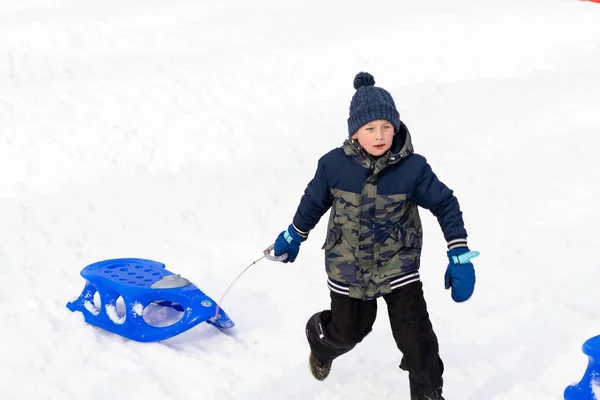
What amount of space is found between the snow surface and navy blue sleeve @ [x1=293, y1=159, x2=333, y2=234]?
35.2 inches

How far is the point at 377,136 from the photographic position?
3592mm

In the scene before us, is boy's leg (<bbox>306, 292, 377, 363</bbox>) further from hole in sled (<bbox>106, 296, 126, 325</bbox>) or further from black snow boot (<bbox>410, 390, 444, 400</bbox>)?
hole in sled (<bbox>106, 296, 126, 325</bbox>)

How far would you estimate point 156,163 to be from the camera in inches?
273

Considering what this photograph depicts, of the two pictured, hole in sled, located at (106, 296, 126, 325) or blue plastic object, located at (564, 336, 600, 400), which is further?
hole in sled, located at (106, 296, 126, 325)

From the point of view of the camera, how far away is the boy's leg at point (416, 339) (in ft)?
12.1

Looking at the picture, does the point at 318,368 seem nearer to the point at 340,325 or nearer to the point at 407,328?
the point at 340,325

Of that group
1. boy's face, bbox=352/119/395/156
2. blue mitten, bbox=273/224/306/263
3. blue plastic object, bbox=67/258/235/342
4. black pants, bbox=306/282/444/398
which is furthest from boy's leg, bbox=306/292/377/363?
blue plastic object, bbox=67/258/235/342

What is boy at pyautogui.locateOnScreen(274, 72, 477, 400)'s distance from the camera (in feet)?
11.8

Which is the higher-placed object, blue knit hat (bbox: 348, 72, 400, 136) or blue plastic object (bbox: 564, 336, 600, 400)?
blue knit hat (bbox: 348, 72, 400, 136)

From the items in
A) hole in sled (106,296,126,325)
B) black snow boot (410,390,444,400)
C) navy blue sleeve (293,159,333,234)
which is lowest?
hole in sled (106,296,126,325)

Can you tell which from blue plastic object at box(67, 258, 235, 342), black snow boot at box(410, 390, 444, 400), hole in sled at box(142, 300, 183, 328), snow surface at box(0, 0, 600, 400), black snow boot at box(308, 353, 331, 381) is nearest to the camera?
black snow boot at box(410, 390, 444, 400)

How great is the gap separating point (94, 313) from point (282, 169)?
262 cm

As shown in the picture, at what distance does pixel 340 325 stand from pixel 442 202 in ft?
2.48

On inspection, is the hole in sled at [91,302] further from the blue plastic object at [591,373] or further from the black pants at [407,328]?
the blue plastic object at [591,373]
